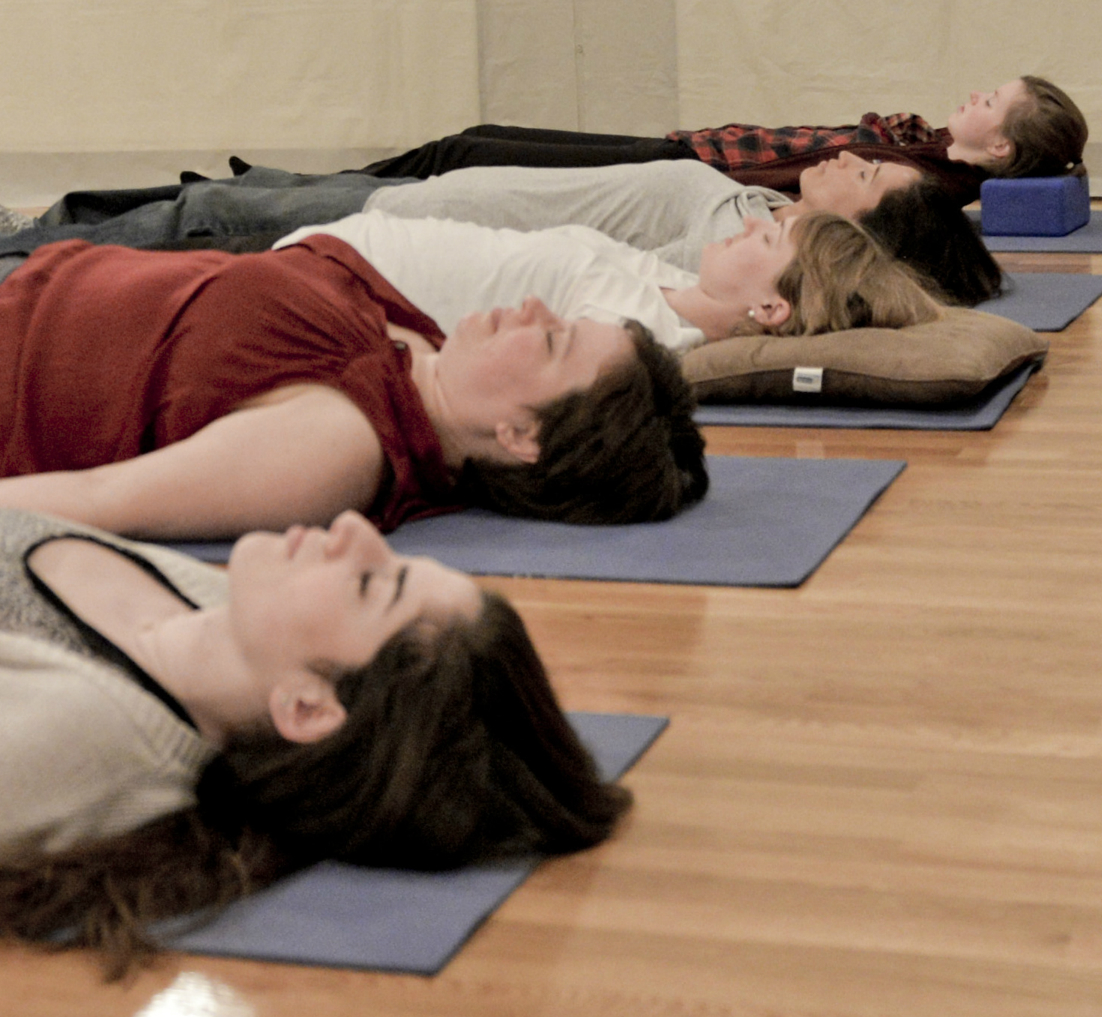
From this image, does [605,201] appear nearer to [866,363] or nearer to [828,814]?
[866,363]

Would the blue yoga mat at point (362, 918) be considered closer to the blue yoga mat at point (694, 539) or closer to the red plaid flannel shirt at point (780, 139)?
the blue yoga mat at point (694, 539)

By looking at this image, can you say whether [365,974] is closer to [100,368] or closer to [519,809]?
[519,809]

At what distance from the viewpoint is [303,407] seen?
7.72 feet


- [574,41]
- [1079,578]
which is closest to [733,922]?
[1079,578]

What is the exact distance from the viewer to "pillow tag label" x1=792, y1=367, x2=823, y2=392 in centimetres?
327

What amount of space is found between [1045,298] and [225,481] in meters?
2.76

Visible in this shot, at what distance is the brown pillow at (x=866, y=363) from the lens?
3221 millimetres

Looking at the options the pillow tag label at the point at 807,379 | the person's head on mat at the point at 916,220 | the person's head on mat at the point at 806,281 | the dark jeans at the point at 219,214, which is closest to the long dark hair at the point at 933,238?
the person's head on mat at the point at 916,220

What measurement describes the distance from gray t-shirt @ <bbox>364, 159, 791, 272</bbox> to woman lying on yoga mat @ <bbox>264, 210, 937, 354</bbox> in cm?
33

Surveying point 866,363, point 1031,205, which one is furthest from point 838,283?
point 1031,205

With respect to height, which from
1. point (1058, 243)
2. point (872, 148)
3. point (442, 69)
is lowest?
point (1058, 243)

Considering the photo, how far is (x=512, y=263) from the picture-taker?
3016 millimetres

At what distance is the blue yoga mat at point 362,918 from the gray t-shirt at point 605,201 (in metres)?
2.61

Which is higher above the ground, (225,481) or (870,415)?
(225,481)
